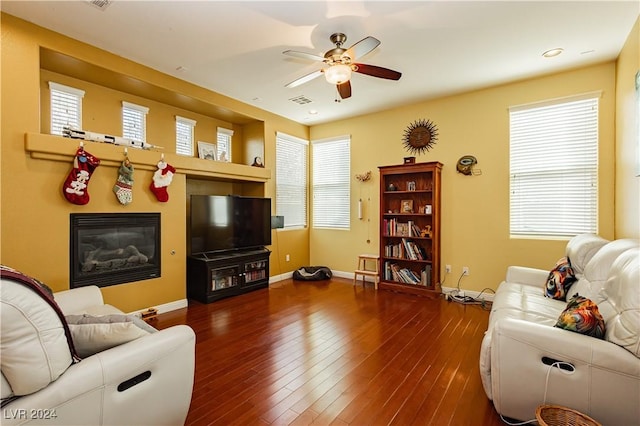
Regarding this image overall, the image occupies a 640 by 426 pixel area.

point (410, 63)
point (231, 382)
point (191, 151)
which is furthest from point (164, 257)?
point (410, 63)

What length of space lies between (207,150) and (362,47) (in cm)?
333

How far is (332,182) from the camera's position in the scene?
5.91 meters

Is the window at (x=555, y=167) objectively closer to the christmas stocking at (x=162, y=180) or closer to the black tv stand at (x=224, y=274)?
the black tv stand at (x=224, y=274)

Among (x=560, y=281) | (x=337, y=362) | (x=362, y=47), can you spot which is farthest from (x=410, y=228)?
(x=362, y=47)

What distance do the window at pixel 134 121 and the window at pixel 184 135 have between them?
49cm

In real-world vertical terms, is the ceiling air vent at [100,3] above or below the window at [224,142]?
above

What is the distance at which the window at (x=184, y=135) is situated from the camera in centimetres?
460

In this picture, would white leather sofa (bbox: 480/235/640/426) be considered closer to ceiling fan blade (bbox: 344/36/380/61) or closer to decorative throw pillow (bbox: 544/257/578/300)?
decorative throw pillow (bbox: 544/257/578/300)

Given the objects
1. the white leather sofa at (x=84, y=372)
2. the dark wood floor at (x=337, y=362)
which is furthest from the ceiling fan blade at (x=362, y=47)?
the dark wood floor at (x=337, y=362)

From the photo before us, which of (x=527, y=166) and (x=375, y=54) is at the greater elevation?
(x=375, y=54)

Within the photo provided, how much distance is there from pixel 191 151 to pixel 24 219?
2351 millimetres

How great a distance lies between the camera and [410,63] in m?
3.53

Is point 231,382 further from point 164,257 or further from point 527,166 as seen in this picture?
point 527,166

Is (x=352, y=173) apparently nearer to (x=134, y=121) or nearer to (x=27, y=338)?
(x=134, y=121)
